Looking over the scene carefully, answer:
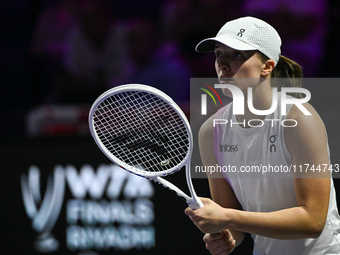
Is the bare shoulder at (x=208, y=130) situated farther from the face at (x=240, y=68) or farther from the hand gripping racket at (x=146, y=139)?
the face at (x=240, y=68)

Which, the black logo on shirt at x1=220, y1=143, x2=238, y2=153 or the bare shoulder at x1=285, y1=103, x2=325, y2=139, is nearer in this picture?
the bare shoulder at x1=285, y1=103, x2=325, y2=139

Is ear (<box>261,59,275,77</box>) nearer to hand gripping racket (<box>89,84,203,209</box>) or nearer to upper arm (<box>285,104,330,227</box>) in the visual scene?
upper arm (<box>285,104,330,227</box>)

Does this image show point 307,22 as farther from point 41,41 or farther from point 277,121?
point 277,121

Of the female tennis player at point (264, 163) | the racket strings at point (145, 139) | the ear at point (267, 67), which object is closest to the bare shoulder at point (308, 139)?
the female tennis player at point (264, 163)

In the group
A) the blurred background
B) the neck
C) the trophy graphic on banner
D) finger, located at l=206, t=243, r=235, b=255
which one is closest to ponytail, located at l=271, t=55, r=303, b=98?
the neck

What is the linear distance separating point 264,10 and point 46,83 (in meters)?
2.24

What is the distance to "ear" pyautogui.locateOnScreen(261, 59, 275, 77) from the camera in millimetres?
1776

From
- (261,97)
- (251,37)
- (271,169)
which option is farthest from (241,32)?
(271,169)

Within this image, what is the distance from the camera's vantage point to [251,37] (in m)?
1.73

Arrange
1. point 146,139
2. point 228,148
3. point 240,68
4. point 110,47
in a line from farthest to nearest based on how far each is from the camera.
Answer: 1. point 110,47
2. point 146,139
3. point 228,148
4. point 240,68

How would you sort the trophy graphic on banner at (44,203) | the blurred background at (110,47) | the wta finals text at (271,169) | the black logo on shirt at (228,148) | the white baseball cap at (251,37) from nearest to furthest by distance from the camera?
the wta finals text at (271,169), the white baseball cap at (251,37), the black logo on shirt at (228,148), the trophy graphic on banner at (44,203), the blurred background at (110,47)

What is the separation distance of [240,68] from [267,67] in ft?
0.44

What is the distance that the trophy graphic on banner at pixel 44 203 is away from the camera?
3.40 metres

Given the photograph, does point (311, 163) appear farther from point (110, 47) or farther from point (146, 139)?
point (110, 47)
